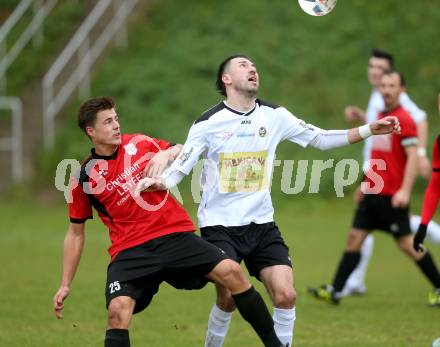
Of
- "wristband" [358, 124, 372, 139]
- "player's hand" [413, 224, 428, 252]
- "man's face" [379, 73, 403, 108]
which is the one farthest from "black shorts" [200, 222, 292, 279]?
"man's face" [379, 73, 403, 108]

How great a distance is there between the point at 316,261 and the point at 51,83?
31.8 ft

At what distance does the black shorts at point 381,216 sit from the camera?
1031 cm

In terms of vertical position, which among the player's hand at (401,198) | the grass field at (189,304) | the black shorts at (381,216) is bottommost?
the grass field at (189,304)

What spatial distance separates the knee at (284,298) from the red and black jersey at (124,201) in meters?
0.80

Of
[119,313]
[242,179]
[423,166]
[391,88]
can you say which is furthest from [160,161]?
[423,166]

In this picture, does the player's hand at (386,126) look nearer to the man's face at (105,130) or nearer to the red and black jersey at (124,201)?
the red and black jersey at (124,201)

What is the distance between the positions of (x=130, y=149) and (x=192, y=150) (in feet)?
1.55

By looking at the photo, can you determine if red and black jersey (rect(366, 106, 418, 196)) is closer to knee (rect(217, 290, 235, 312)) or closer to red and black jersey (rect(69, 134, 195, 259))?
knee (rect(217, 290, 235, 312))

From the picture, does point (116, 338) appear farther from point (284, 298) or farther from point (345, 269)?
point (345, 269)

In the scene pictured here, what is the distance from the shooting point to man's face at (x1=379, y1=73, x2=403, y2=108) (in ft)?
→ 32.8

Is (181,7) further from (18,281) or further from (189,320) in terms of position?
(189,320)

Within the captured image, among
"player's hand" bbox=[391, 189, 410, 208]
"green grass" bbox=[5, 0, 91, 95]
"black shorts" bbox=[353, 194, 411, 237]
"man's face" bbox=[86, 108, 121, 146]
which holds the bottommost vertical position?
"black shorts" bbox=[353, 194, 411, 237]

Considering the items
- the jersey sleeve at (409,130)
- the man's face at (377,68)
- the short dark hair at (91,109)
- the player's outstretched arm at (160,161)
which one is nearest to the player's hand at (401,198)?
the jersey sleeve at (409,130)

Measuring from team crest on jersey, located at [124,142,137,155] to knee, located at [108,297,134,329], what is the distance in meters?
1.06
